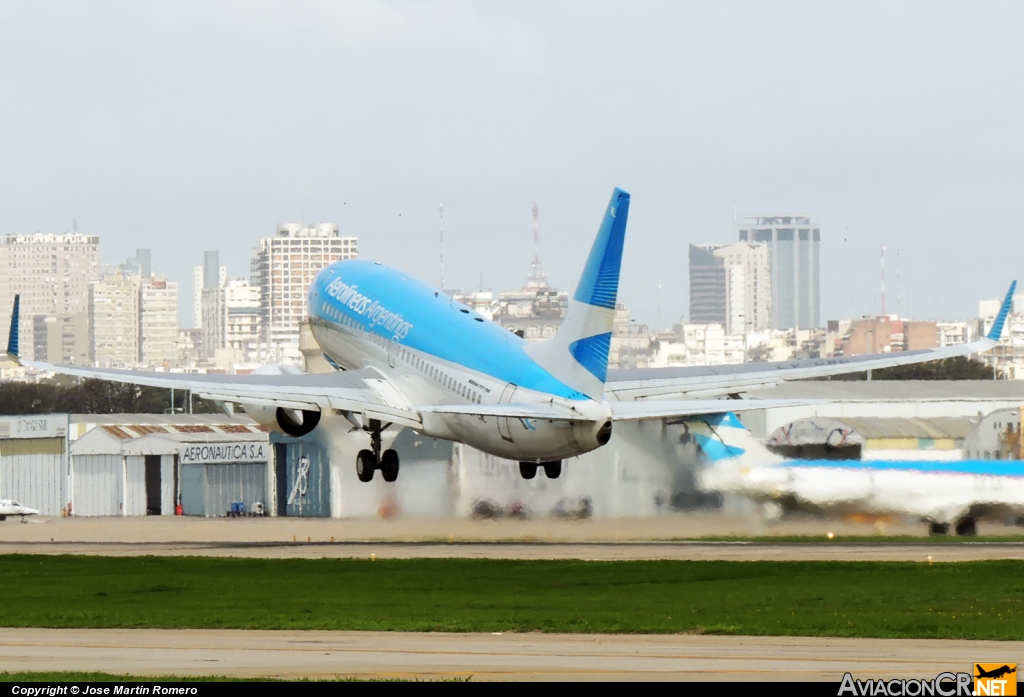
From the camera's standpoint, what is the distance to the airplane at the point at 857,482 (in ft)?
214

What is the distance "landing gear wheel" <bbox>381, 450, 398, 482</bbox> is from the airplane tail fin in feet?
46.4

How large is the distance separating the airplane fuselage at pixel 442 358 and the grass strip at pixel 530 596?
4.07 m

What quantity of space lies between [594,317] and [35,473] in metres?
85.6

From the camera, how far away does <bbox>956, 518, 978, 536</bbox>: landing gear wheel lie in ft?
224

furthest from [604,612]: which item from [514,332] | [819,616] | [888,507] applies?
[888,507]

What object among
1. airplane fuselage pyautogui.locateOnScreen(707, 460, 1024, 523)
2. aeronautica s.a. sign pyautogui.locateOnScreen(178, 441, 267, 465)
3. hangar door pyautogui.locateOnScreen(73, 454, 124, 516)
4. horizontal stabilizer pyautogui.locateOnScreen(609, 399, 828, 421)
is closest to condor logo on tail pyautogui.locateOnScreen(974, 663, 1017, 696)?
horizontal stabilizer pyautogui.locateOnScreen(609, 399, 828, 421)

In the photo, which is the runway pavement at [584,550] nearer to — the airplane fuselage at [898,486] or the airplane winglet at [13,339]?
the airplane fuselage at [898,486]

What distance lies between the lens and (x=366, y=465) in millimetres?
66688

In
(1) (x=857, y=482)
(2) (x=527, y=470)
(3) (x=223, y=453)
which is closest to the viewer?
(2) (x=527, y=470)

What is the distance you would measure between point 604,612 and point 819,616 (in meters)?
4.81

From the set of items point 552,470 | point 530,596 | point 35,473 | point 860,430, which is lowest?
point 35,473

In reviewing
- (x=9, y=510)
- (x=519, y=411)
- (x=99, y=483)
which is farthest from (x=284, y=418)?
(x=99, y=483)

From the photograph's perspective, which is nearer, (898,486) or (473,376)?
(473,376)

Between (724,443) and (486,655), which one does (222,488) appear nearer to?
(724,443)
